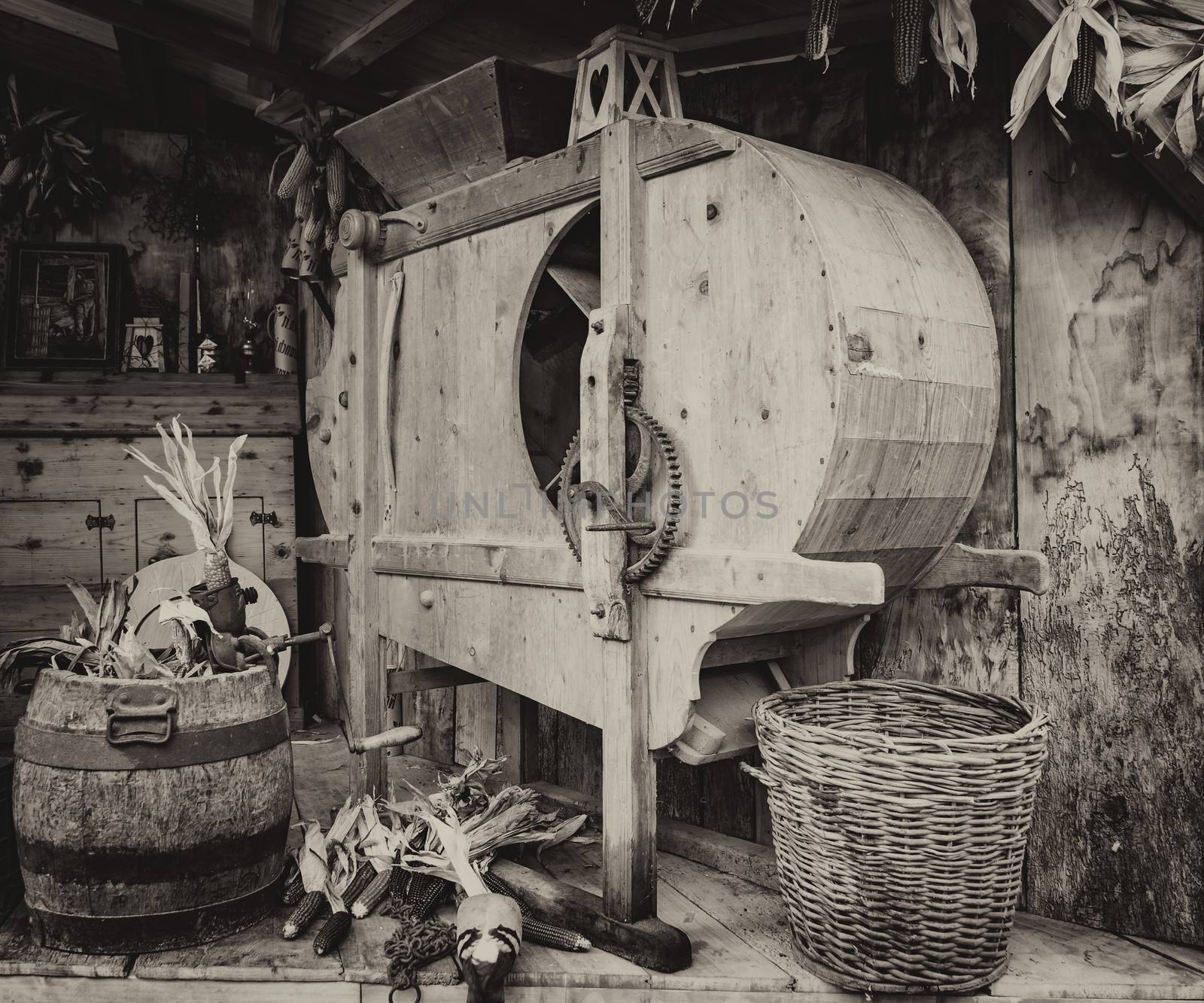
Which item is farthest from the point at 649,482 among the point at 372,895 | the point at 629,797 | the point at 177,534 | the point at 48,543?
the point at 48,543

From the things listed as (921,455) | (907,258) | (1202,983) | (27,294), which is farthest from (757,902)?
(27,294)

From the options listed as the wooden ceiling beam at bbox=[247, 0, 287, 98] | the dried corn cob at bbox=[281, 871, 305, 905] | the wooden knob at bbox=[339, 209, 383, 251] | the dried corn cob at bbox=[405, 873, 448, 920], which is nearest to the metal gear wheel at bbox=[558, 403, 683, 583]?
the dried corn cob at bbox=[405, 873, 448, 920]

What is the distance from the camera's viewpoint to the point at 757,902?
8.97 feet

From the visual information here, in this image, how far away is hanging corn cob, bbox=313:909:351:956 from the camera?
246cm

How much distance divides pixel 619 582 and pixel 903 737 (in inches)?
28.3

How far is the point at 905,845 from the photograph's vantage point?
6.70ft

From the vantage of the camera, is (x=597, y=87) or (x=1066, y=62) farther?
(x=597, y=87)

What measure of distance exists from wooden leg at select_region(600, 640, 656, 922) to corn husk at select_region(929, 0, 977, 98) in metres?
1.45

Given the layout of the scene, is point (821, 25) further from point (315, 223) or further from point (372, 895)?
point (315, 223)

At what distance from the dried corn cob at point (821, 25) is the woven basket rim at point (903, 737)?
1344 mm

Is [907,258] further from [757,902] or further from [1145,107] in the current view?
[757,902]

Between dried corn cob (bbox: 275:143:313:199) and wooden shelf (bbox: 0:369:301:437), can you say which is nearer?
dried corn cob (bbox: 275:143:313:199)

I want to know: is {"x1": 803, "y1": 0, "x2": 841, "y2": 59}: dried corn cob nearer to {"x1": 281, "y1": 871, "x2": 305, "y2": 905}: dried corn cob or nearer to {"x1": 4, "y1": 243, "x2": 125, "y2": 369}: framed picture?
{"x1": 281, "y1": 871, "x2": 305, "y2": 905}: dried corn cob

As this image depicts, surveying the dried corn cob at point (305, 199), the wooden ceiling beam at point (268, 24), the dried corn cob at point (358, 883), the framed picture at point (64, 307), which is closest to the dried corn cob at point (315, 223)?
the dried corn cob at point (305, 199)
